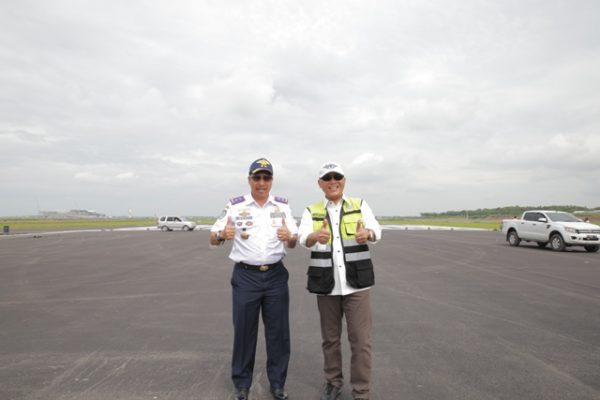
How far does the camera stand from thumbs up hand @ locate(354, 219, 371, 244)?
127 inches

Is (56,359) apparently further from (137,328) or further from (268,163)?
(268,163)

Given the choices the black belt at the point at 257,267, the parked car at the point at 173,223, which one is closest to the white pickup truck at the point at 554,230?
the black belt at the point at 257,267

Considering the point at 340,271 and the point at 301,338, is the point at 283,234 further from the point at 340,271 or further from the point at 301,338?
the point at 301,338

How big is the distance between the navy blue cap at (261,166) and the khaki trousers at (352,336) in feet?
4.12

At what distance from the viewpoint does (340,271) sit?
3.31m

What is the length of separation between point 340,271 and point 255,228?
0.85m

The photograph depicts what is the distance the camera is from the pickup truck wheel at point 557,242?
16.5m

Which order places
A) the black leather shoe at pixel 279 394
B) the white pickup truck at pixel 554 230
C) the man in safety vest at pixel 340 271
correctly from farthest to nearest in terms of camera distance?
the white pickup truck at pixel 554 230
the black leather shoe at pixel 279 394
the man in safety vest at pixel 340 271

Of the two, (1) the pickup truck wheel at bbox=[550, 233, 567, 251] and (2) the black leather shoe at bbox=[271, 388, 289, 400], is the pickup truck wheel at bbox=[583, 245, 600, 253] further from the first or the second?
(2) the black leather shoe at bbox=[271, 388, 289, 400]

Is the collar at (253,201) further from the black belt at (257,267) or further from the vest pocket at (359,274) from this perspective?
the vest pocket at (359,274)

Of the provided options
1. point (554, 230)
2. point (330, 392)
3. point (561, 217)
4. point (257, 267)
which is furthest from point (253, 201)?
point (561, 217)

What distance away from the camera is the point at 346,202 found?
346 centimetres

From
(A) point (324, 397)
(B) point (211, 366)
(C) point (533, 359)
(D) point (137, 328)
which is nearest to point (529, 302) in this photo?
(C) point (533, 359)

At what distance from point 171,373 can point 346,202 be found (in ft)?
8.15
